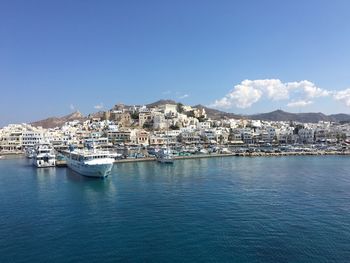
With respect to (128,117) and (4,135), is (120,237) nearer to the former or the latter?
(4,135)

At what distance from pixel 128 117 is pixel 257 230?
103025 mm

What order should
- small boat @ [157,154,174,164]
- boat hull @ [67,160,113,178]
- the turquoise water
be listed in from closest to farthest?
the turquoise water → boat hull @ [67,160,113,178] → small boat @ [157,154,174,164]

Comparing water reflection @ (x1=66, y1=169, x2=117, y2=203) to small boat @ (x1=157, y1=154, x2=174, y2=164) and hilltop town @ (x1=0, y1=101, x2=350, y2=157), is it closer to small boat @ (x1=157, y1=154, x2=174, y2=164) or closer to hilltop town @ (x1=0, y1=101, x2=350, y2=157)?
small boat @ (x1=157, y1=154, x2=174, y2=164)

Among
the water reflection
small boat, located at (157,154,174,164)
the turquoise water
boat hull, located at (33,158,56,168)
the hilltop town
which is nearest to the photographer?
the turquoise water

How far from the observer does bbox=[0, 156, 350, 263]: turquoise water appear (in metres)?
16.5

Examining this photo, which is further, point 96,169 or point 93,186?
point 96,169

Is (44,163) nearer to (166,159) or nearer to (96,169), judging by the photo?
(96,169)

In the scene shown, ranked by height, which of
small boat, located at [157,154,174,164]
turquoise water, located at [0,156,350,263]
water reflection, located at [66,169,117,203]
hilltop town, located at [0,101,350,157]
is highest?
hilltop town, located at [0,101,350,157]

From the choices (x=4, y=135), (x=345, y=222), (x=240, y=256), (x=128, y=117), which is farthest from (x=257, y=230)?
(x=128, y=117)

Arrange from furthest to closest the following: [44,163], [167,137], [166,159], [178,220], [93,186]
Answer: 1. [167,137]
2. [166,159]
3. [44,163]
4. [93,186]
5. [178,220]

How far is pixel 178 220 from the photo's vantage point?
2161 centimetres

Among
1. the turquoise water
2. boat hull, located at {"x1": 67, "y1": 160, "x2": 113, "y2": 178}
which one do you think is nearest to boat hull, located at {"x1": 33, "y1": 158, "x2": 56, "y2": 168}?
boat hull, located at {"x1": 67, "y1": 160, "x2": 113, "y2": 178}

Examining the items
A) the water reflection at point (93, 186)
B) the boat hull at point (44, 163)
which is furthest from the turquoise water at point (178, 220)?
the boat hull at point (44, 163)

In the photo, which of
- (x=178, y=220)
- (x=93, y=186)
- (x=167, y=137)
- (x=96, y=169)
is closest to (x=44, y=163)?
(x=96, y=169)
